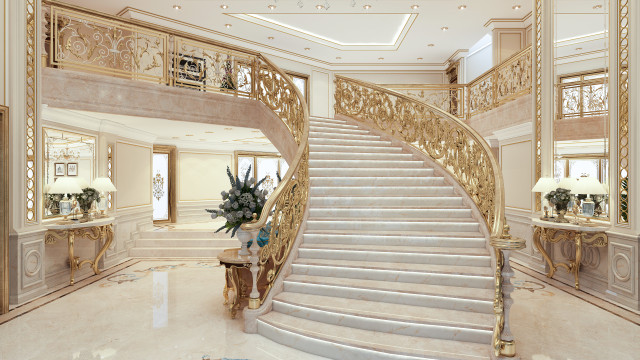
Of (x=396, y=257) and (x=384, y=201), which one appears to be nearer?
(x=396, y=257)

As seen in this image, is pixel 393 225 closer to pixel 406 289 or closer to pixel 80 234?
pixel 406 289

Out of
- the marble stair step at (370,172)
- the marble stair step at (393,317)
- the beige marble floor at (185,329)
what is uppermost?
the marble stair step at (370,172)

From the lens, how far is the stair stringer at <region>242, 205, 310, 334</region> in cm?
358

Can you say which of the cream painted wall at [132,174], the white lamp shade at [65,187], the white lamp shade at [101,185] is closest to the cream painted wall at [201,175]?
the cream painted wall at [132,174]

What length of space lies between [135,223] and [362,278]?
585 centimetres

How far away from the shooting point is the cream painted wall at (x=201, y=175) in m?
10.0

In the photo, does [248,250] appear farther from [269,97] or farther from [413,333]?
[269,97]

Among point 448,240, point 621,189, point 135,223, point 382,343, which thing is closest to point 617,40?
point 621,189

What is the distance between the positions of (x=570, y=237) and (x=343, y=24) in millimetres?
7210

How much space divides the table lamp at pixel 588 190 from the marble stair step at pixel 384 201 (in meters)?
1.49

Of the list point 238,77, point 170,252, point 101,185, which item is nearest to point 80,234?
point 101,185

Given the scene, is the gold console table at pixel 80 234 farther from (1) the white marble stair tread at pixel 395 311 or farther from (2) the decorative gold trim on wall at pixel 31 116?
(1) the white marble stair tread at pixel 395 311

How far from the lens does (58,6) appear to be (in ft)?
17.4

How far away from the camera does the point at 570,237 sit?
4.97 meters
